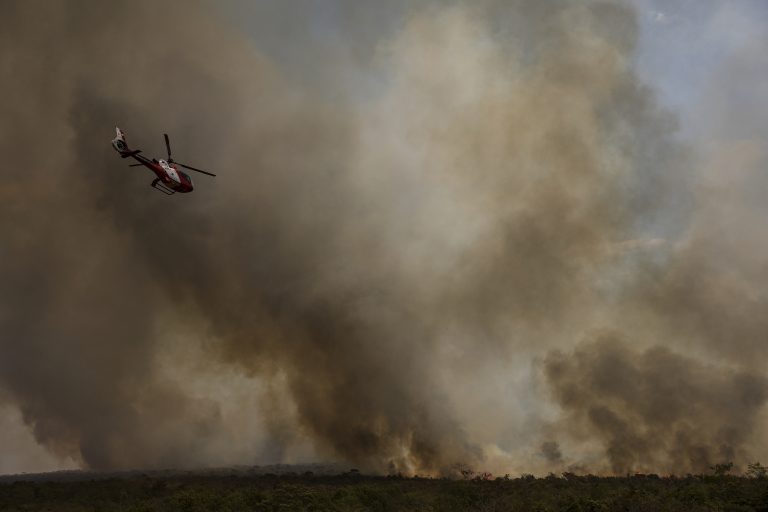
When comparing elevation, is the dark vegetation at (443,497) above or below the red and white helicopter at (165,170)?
below

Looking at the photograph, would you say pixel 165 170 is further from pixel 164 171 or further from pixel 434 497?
pixel 434 497

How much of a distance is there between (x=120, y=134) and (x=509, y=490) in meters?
60.2

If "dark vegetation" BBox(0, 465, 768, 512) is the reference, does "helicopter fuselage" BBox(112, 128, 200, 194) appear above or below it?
above

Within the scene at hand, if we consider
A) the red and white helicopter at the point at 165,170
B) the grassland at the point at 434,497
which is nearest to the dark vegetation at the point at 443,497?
the grassland at the point at 434,497

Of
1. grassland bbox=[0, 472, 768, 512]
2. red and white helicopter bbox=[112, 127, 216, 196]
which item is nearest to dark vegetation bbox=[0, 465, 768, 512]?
grassland bbox=[0, 472, 768, 512]

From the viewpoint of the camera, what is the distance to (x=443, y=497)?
53094 millimetres

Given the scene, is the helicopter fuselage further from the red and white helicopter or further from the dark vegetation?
the dark vegetation

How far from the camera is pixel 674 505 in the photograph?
1404 inches

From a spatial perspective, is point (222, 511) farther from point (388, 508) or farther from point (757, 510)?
point (757, 510)

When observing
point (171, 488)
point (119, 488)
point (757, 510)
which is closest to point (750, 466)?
point (757, 510)

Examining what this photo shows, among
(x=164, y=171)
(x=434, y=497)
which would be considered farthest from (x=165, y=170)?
(x=434, y=497)

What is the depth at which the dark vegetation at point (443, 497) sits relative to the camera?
1463 inches

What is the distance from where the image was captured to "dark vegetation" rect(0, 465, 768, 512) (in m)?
37.2

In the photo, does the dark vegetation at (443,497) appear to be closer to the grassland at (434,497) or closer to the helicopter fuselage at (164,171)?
the grassland at (434,497)
